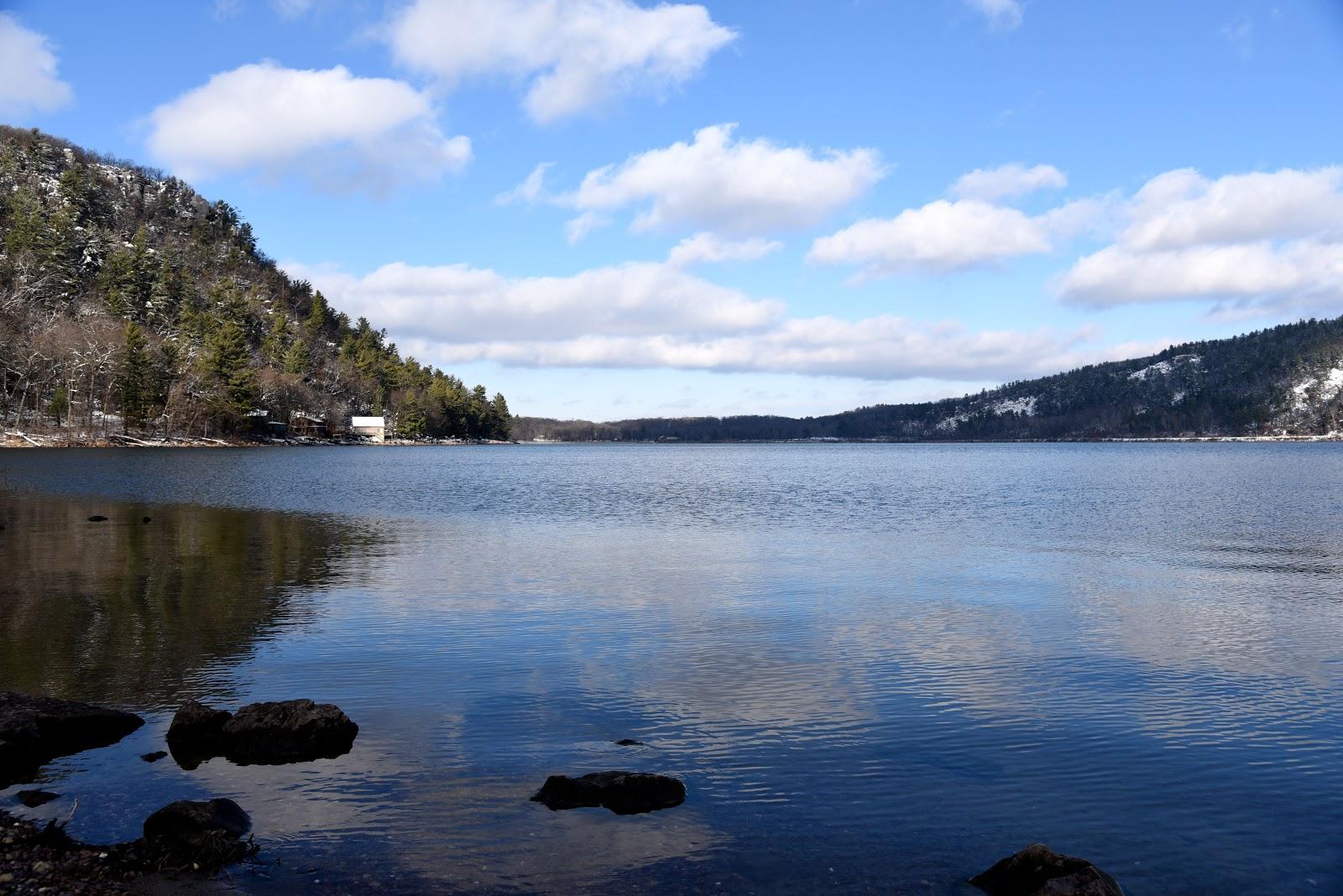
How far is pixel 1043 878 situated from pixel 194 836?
925 centimetres

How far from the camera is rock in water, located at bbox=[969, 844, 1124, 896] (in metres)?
9.05

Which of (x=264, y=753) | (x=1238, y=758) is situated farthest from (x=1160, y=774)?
(x=264, y=753)

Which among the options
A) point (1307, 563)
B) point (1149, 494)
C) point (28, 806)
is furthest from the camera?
point (1149, 494)

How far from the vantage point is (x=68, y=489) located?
6366 centimetres

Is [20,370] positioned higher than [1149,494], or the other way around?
[20,370]

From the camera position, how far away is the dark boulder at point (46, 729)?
41.7 ft

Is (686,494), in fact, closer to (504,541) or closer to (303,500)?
(303,500)

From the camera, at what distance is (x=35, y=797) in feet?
38.2

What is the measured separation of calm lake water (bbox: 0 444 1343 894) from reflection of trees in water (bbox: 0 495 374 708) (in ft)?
0.55

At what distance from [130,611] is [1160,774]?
23.3 meters

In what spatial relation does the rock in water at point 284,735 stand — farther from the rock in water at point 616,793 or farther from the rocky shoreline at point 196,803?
the rock in water at point 616,793

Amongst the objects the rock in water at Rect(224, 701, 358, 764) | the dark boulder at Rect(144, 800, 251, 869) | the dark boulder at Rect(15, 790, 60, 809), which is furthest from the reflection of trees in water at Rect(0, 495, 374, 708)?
the dark boulder at Rect(144, 800, 251, 869)

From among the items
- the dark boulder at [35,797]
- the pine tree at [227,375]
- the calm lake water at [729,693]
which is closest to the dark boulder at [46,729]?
the calm lake water at [729,693]

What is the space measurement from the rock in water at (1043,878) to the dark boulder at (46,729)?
41.6 ft
